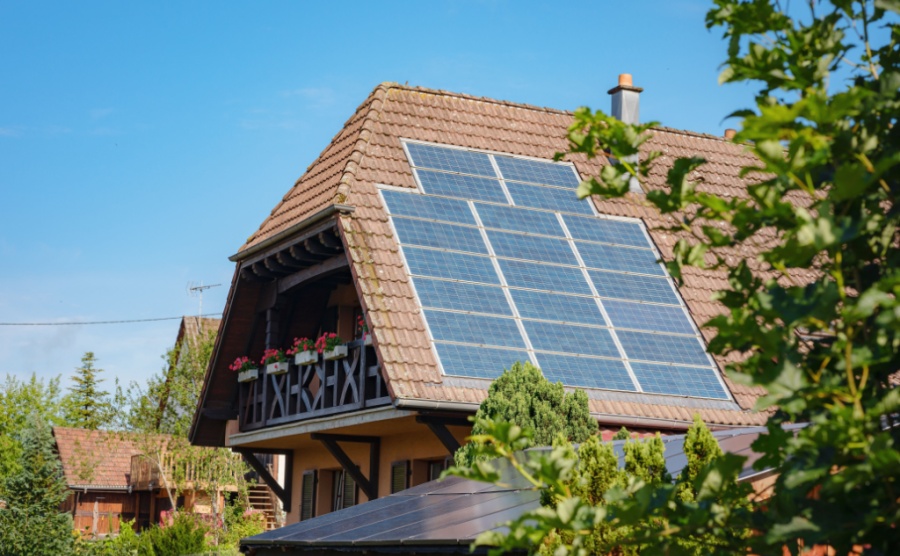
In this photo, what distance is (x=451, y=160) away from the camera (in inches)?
776

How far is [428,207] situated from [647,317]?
3.66 m

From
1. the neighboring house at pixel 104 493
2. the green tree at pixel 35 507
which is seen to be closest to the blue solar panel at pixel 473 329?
the green tree at pixel 35 507

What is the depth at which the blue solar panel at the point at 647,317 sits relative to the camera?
1783 centimetres

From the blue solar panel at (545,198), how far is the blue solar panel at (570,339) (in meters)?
2.82

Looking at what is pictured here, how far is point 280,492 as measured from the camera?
2262cm

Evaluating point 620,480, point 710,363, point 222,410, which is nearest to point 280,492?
point 222,410

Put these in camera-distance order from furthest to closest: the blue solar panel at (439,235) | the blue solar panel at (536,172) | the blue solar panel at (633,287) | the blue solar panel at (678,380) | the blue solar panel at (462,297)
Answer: the blue solar panel at (536,172) < the blue solar panel at (633,287) < the blue solar panel at (439,235) < the blue solar panel at (678,380) < the blue solar panel at (462,297)

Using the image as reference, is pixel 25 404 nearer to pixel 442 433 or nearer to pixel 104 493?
pixel 104 493

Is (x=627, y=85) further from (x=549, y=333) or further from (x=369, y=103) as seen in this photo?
(x=549, y=333)

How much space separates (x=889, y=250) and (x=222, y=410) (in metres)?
19.8

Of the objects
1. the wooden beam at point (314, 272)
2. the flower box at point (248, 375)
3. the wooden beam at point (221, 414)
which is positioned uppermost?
the wooden beam at point (314, 272)

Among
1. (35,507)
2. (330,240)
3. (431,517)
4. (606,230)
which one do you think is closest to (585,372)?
(606,230)

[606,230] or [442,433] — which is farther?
[606,230]

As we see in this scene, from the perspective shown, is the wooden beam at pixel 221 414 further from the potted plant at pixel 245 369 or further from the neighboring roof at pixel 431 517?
the neighboring roof at pixel 431 517
